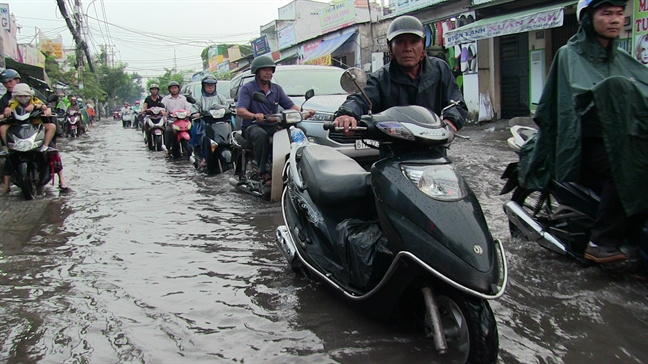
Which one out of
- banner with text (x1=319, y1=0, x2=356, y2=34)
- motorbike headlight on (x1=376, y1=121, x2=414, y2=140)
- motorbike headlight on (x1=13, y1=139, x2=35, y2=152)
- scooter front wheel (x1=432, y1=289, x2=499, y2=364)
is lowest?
scooter front wheel (x1=432, y1=289, x2=499, y2=364)

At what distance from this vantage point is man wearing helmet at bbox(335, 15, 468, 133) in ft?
10.2

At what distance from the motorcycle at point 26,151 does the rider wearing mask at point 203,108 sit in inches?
97.0

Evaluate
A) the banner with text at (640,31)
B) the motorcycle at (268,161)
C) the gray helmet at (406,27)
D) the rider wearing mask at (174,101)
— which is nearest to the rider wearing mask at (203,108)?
the rider wearing mask at (174,101)

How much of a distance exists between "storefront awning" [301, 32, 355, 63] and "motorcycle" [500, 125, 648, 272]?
18062mm

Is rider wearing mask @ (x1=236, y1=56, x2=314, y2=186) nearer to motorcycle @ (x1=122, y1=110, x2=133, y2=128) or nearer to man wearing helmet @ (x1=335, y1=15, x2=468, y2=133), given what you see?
man wearing helmet @ (x1=335, y1=15, x2=468, y2=133)

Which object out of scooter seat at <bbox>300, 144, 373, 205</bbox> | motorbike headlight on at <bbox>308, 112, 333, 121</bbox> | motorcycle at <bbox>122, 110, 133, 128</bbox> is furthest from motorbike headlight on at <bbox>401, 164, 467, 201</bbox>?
motorcycle at <bbox>122, 110, 133, 128</bbox>

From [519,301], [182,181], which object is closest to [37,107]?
[182,181]

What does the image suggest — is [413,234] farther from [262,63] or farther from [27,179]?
[27,179]

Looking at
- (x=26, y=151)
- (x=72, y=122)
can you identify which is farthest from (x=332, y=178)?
(x=72, y=122)

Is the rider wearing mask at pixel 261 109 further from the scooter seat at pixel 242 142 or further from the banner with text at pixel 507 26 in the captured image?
the banner with text at pixel 507 26

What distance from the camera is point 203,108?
29.5 ft

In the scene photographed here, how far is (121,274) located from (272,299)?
1.29 m

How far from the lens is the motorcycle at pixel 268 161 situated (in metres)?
5.73

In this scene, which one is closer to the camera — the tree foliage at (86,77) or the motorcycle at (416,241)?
the motorcycle at (416,241)
